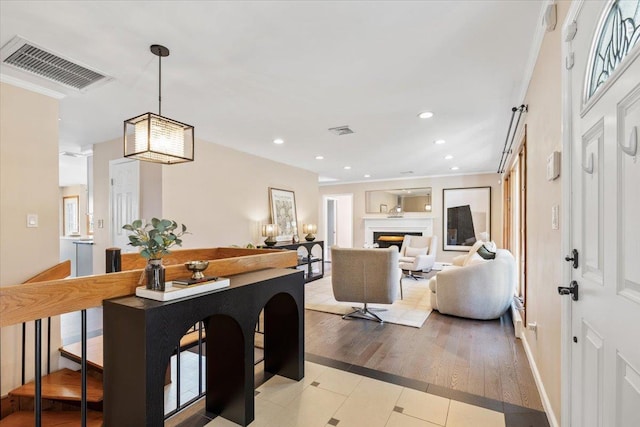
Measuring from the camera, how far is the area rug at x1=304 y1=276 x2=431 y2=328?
3934 mm

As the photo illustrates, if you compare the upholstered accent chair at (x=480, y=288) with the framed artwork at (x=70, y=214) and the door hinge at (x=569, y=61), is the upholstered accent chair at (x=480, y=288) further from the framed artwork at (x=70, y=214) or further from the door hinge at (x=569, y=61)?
the framed artwork at (x=70, y=214)

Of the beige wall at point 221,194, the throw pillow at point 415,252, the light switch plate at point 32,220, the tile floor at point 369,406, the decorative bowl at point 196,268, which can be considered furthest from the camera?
the throw pillow at point 415,252

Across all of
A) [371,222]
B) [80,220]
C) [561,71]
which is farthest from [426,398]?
[80,220]

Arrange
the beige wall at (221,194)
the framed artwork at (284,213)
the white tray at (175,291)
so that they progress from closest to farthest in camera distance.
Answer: the white tray at (175,291) → the beige wall at (221,194) → the framed artwork at (284,213)

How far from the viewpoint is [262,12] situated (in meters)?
1.81

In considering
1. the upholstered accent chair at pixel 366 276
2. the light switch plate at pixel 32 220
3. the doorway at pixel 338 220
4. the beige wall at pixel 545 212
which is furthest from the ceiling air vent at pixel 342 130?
the doorway at pixel 338 220

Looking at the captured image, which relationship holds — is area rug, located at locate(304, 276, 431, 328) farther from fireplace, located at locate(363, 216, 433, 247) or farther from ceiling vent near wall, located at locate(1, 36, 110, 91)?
ceiling vent near wall, located at locate(1, 36, 110, 91)

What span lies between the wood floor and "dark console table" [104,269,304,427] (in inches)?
27.6

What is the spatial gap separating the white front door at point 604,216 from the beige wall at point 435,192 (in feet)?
21.9

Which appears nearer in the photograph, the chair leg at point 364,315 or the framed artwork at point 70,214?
the chair leg at point 364,315

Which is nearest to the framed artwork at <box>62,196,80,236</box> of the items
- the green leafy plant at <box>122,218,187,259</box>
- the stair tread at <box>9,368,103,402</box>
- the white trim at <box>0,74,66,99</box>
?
the white trim at <box>0,74,66,99</box>

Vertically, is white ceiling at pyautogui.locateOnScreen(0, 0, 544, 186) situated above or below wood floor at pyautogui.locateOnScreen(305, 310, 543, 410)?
above

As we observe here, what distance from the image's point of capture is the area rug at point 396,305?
155 inches

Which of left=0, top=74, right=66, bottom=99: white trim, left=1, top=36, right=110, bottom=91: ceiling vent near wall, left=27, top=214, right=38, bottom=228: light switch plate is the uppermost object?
left=1, top=36, right=110, bottom=91: ceiling vent near wall
